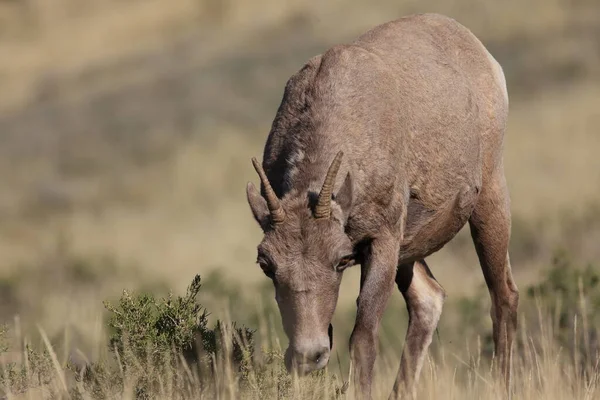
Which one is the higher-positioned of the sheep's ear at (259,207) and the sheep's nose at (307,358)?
the sheep's ear at (259,207)

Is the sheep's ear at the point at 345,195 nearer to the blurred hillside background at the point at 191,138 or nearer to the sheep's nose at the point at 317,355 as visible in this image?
the sheep's nose at the point at 317,355

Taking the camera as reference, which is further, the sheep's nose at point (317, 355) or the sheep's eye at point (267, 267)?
the sheep's eye at point (267, 267)

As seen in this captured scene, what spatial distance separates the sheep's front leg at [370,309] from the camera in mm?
7094

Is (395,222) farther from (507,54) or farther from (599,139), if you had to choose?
(507,54)

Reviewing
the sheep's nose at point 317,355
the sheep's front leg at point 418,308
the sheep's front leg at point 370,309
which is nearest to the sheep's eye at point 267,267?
the sheep's nose at point 317,355

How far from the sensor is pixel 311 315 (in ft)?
21.4

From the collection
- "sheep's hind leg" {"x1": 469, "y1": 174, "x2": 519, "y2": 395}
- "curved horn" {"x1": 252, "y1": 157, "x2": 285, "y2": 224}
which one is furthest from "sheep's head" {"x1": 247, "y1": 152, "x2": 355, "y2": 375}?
"sheep's hind leg" {"x1": 469, "y1": 174, "x2": 519, "y2": 395}

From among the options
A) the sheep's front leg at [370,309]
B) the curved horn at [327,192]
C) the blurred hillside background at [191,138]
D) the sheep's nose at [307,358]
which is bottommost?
the sheep's nose at [307,358]

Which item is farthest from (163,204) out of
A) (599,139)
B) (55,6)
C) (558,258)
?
(55,6)

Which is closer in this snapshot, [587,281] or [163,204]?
[587,281]

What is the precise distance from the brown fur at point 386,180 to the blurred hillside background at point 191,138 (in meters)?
6.89

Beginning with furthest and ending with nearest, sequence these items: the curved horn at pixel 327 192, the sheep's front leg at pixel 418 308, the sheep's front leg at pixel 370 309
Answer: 1. the sheep's front leg at pixel 418 308
2. the sheep's front leg at pixel 370 309
3. the curved horn at pixel 327 192

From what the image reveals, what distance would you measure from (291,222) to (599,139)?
1048 inches

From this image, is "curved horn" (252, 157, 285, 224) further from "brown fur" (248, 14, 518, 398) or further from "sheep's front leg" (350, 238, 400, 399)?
"sheep's front leg" (350, 238, 400, 399)
